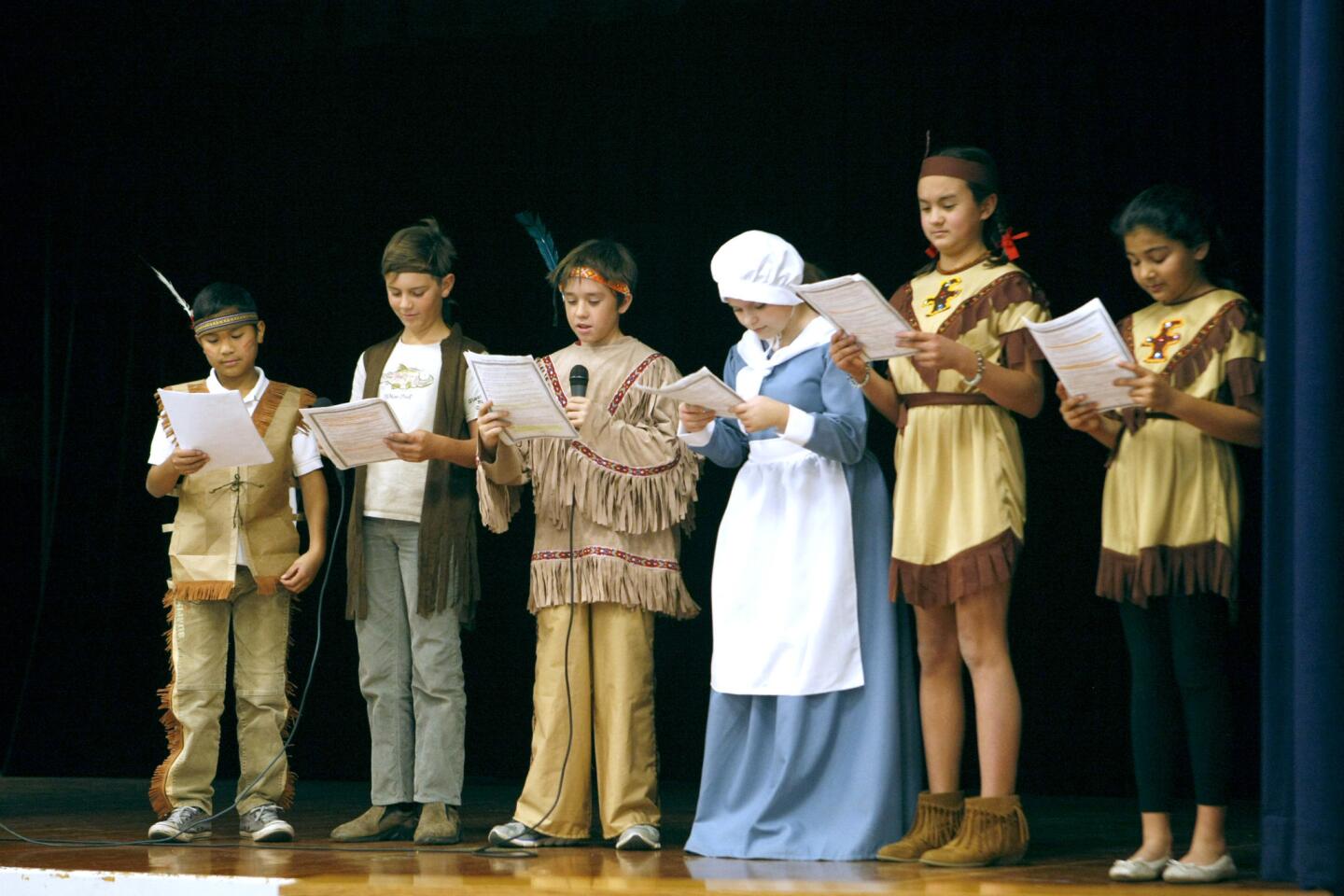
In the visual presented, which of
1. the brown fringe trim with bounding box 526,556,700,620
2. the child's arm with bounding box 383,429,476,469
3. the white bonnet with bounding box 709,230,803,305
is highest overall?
the white bonnet with bounding box 709,230,803,305

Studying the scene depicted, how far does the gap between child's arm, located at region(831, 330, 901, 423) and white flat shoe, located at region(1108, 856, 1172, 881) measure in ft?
3.23

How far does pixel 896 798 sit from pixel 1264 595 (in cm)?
84

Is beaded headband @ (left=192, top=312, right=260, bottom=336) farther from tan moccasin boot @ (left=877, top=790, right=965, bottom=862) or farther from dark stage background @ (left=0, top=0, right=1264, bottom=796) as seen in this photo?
tan moccasin boot @ (left=877, top=790, right=965, bottom=862)

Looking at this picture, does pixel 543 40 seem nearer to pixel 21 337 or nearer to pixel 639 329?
pixel 639 329

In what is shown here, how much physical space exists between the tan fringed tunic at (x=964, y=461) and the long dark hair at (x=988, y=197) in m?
0.06

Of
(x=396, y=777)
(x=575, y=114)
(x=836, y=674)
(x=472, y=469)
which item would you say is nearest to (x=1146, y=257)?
(x=836, y=674)

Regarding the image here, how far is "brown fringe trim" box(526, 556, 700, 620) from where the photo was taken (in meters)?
3.57

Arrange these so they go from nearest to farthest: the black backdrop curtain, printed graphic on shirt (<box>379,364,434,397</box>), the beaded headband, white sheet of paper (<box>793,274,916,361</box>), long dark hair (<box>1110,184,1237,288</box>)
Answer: the black backdrop curtain → white sheet of paper (<box>793,274,916,361</box>) → long dark hair (<box>1110,184,1237,288</box>) → printed graphic on shirt (<box>379,364,434,397</box>) → the beaded headband

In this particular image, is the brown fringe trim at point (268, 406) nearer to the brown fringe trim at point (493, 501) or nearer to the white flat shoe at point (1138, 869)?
the brown fringe trim at point (493, 501)

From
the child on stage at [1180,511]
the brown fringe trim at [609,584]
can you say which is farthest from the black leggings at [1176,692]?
the brown fringe trim at [609,584]

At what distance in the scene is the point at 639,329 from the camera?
5.18 metres

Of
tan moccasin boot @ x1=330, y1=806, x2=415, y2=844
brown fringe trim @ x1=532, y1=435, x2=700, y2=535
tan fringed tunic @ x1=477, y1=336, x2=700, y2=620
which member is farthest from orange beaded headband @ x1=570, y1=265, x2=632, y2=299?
tan moccasin boot @ x1=330, y1=806, x2=415, y2=844

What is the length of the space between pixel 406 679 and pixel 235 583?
0.47 metres

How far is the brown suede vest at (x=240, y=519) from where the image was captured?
12.7 ft
